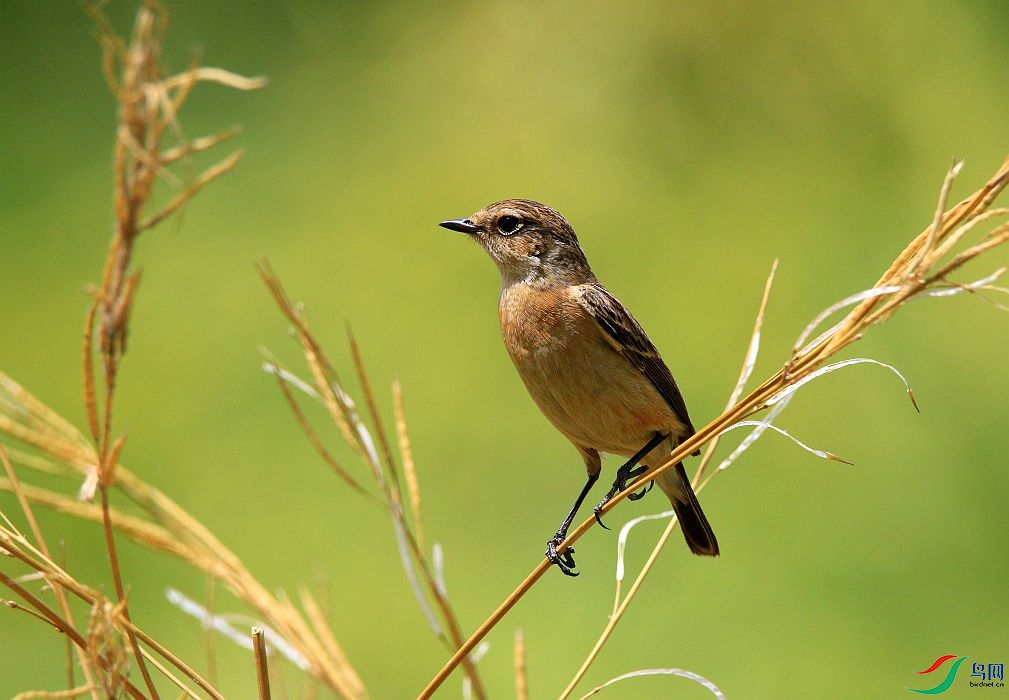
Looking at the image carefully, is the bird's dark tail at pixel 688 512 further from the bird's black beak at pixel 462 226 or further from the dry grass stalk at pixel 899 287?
the dry grass stalk at pixel 899 287

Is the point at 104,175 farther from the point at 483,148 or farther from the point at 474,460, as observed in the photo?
the point at 474,460

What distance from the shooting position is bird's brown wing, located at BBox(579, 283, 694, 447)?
9.39 ft

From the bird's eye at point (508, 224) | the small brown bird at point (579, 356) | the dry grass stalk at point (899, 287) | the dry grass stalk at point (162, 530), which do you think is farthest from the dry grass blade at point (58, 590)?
the bird's eye at point (508, 224)

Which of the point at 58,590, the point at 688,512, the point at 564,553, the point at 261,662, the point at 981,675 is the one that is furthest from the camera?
the point at 981,675

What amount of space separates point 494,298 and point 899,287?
5176 mm

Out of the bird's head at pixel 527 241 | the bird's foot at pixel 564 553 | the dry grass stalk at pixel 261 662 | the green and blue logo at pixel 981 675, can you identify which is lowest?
the green and blue logo at pixel 981 675

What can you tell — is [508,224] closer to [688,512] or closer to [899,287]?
[688,512]

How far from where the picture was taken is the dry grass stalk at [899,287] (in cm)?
131

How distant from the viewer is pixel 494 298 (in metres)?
6.50

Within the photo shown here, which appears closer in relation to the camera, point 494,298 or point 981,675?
point 981,675

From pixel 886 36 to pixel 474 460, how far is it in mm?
3929

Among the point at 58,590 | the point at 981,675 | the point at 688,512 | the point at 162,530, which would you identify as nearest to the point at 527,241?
the point at 688,512

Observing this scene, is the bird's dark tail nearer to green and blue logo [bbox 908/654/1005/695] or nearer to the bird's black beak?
the bird's black beak

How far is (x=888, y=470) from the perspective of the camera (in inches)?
207
